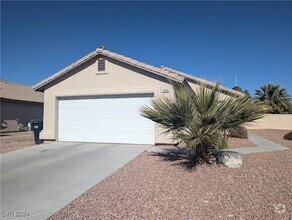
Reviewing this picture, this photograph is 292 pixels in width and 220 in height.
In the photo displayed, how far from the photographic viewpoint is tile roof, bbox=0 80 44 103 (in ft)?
77.3

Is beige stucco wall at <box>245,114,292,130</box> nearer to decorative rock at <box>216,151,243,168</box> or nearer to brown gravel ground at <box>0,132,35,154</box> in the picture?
decorative rock at <box>216,151,243,168</box>

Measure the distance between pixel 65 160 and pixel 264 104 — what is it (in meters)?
6.70

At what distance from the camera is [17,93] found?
2527 centimetres

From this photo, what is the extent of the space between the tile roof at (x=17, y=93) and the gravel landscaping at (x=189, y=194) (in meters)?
20.9

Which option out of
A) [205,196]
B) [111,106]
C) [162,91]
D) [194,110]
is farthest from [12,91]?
[205,196]

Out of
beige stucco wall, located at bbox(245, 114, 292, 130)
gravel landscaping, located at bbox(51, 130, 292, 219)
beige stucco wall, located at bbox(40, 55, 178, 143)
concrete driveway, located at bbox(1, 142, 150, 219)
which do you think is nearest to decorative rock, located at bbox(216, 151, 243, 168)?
gravel landscaping, located at bbox(51, 130, 292, 219)

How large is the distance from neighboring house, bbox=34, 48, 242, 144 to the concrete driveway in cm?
226

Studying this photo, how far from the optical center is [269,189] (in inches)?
203

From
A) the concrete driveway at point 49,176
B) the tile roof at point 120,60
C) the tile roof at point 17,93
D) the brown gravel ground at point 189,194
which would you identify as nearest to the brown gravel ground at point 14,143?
the concrete driveway at point 49,176

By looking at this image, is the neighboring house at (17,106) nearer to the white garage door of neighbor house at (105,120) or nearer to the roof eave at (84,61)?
the roof eave at (84,61)

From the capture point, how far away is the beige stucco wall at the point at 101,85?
39.2ft

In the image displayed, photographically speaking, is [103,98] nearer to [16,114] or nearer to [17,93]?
[16,114]

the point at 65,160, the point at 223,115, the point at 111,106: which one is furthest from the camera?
the point at 111,106

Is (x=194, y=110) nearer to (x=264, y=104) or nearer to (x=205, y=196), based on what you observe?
(x=264, y=104)
